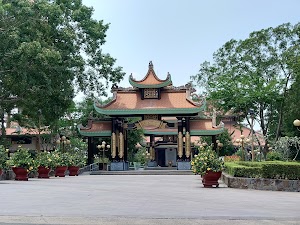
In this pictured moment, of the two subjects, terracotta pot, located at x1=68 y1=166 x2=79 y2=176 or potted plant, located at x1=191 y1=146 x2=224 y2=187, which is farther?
terracotta pot, located at x1=68 y1=166 x2=79 y2=176

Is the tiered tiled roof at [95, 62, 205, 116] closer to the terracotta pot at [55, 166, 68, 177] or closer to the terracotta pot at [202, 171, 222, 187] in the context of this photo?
the terracotta pot at [55, 166, 68, 177]

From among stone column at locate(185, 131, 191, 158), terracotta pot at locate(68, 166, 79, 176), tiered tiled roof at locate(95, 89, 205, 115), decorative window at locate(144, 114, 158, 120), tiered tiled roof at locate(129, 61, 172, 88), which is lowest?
terracotta pot at locate(68, 166, 79, 176)

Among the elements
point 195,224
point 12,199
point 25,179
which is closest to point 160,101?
point 25,179

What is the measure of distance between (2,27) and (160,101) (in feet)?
55.0

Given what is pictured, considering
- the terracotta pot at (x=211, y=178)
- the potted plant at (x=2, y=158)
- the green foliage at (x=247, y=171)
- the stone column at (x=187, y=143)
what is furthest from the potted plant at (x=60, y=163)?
the green foliage at (x=247, y=171)

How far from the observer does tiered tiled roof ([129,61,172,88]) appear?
135ft

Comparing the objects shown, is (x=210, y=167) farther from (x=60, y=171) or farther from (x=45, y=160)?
(x=60, y=171)

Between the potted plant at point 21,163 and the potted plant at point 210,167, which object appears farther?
the potted plant at point 21,163

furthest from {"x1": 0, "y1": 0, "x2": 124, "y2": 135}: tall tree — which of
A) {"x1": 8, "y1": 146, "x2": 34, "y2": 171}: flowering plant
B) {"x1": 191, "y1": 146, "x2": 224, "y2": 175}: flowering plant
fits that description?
{"x1": 191, "y1": 146, "x2": 224, "y2": 175}: flowering plant

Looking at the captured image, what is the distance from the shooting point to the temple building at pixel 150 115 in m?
40.0

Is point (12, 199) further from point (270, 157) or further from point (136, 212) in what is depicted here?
point (270, 157)

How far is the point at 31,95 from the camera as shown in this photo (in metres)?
32.7

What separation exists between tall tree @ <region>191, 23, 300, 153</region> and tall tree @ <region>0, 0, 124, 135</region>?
1188 cm

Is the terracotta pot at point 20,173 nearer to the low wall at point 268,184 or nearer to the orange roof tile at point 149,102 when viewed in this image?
the low wall at point 268,184
